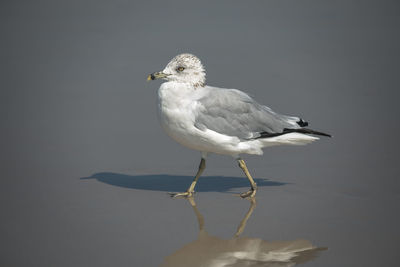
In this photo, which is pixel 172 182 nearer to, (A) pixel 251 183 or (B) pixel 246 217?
(A) pixel 251 183

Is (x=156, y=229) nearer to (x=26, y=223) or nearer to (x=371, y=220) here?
(x=26, y=223)

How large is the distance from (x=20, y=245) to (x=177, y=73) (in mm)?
3647

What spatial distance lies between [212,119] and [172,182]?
182cm

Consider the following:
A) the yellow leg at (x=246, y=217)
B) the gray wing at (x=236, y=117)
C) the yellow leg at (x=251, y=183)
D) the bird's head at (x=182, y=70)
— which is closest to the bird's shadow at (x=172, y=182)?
the yellow leg at (x=251, y=183)

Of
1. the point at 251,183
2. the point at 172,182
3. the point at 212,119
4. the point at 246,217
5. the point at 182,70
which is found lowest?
the point at 172,182

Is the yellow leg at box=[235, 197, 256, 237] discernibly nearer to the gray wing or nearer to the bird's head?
the gray wing

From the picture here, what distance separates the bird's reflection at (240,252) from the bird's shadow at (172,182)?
222cm

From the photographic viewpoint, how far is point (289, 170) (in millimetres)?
10938

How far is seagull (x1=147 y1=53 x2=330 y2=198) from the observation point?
8773 mm

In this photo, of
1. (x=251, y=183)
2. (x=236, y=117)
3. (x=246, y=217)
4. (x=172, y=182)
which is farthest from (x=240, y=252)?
(x=172, y=182)

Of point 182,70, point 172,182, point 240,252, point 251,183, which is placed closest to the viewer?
point 240,252

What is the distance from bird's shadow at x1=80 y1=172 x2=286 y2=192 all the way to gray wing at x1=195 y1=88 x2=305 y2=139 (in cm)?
118

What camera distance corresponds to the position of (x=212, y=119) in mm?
8914

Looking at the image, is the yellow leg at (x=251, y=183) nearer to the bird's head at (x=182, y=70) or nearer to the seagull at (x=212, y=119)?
the seagull at (x=212, y=119)
